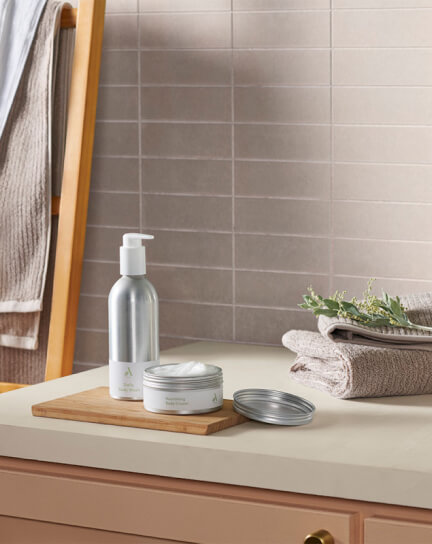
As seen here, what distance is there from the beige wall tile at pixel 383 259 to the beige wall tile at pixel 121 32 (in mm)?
507

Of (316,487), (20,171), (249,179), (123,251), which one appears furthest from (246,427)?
(20,171)

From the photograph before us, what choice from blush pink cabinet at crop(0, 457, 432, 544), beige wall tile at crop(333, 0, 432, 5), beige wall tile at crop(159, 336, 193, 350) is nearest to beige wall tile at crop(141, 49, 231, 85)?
beige wall tile at crop(333, 0, 432, 5)

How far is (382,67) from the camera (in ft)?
4.74

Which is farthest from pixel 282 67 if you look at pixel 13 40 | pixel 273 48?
pixel 13 40

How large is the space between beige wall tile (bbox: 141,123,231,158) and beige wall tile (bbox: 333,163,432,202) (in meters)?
0.20

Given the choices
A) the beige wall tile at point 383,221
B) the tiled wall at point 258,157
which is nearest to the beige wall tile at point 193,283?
the tiled wall at point 258,157

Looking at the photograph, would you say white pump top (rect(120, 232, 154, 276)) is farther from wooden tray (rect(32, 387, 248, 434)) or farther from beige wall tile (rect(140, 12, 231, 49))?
beige wall tile (rect(140, 12, 231, 49))

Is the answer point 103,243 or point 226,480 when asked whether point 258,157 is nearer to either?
point 103,243

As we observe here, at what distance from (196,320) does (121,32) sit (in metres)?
0.52

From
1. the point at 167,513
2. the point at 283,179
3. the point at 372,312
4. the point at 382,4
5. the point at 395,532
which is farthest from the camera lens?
the point at 283,179

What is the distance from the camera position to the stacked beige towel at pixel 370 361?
3.77ft

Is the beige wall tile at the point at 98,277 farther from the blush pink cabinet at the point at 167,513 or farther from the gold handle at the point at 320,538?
the gold handle at the point at 320,538

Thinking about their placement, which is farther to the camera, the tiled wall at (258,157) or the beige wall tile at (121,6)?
the beige wall tile at (121,6)

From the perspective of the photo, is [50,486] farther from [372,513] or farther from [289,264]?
[289,264]
